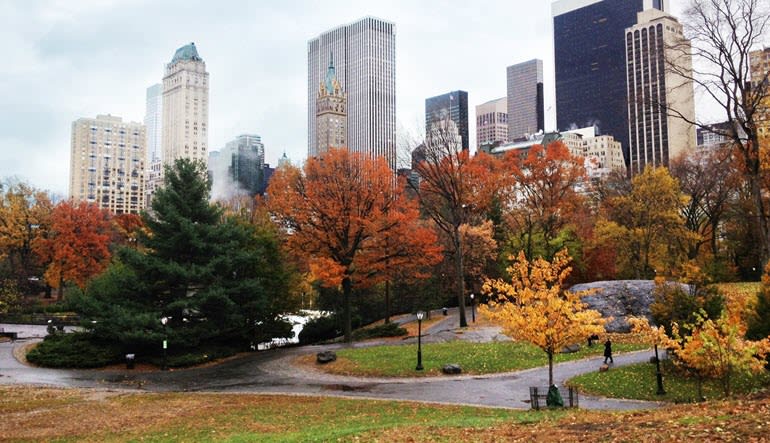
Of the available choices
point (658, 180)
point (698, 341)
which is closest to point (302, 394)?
point (698, 341)

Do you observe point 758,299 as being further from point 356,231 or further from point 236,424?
point 356,231

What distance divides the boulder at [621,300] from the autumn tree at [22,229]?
2300 inches

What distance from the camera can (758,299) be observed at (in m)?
22.5

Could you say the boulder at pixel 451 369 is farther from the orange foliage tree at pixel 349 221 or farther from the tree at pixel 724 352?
the orange foliage tree at pixel 349 221

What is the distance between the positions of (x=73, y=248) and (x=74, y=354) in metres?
35.8

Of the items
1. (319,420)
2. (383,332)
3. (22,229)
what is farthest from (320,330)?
(22,229)

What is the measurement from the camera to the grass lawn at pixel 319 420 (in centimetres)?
1220

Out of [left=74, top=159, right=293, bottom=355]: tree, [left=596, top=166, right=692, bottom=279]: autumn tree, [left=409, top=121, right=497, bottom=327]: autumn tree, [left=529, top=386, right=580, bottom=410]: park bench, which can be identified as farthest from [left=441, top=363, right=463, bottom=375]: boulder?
[left=596, top=166, right=692, bottom=279]: autumn tree

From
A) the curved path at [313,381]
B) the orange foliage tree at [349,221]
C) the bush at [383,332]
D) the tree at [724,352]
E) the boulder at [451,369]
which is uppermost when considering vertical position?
the orange foliage tree at [349,221]

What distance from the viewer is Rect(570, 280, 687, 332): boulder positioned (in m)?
36.0

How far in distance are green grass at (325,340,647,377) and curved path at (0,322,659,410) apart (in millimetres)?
870

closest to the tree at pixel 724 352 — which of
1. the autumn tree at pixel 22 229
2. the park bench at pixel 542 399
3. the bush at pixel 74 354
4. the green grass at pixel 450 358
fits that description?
the park bench at pixel 542 399

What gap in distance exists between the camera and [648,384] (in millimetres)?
22828

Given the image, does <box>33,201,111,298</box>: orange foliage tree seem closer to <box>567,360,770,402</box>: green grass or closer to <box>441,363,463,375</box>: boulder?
<box>441,363,463,375</box>: boulder
